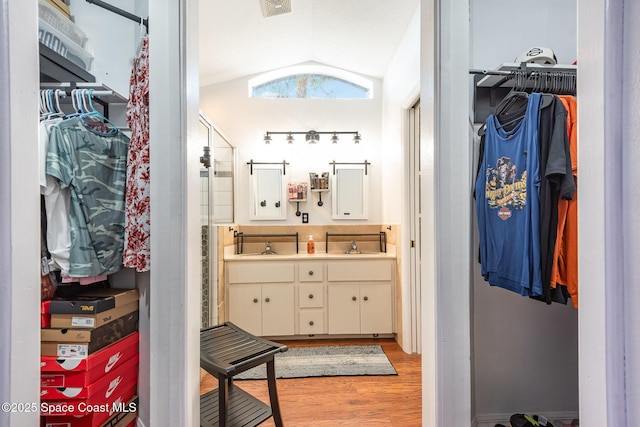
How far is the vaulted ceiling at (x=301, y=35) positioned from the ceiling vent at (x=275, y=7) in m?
0.05

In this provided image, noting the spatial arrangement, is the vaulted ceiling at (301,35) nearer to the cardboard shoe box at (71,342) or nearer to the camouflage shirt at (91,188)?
the camouflage shirt at (91,188)

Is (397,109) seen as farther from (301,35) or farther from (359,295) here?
(359,295)

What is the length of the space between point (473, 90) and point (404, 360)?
2.07 meters

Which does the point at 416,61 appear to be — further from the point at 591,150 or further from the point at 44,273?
the point at 44,273

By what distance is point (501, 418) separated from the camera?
1675 millimetres

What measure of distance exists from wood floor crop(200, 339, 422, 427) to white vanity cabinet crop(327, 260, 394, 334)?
536mm

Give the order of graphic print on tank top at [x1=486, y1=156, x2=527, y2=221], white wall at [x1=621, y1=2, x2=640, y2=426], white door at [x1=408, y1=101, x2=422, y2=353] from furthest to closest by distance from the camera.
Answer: white door at [x1=408, y1=101, x2=422, y2=353], graphic print on tank top at [x1=486, y1=156, x2=527, y2=221], white wall at [x1=621, y1=2, x2=640, y2=426]

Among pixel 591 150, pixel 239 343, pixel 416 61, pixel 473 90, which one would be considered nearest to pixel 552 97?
pixel 473 90

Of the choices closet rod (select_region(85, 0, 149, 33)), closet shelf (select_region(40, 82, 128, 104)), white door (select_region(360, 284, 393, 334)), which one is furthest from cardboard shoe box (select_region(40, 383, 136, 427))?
white door (select_region(360, 284, 393, 334))

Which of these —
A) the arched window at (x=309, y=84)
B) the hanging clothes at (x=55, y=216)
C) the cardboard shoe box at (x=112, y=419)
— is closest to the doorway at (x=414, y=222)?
the arched window at (x=309, y=84)

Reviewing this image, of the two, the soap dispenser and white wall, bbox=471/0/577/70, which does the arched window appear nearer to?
the soap dispenser

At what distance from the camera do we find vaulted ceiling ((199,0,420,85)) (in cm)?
244

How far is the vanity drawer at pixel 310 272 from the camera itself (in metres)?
3.08

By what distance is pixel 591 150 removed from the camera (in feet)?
1.61
